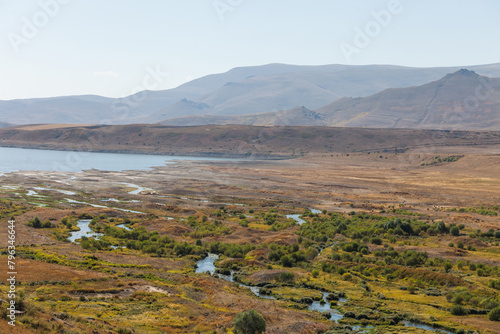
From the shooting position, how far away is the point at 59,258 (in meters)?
41.6

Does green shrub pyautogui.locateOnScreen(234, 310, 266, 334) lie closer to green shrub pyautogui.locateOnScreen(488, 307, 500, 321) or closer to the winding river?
the winding river

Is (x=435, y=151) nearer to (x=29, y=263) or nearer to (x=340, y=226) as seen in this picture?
(x=340, y=226)

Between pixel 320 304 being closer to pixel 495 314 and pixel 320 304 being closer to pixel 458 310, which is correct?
pixel 458 310

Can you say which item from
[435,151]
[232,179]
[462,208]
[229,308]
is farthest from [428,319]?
[435,151]

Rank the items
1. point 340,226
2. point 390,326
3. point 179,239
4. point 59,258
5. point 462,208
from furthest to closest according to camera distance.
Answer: point 462,208 → point 340,226 → point 179,239 → point 59,258 → point 390,326

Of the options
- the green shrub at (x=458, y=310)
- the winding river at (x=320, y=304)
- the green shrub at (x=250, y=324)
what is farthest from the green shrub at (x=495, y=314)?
the green shrub at (x=250, y=324)

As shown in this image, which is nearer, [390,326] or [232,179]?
[390,326]

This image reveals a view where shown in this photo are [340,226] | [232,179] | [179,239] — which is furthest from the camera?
[232,179]

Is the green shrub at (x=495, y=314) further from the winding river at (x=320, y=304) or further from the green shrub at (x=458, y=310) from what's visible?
the winding river at (x=320, y=304)

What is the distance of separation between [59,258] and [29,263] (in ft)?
10.2

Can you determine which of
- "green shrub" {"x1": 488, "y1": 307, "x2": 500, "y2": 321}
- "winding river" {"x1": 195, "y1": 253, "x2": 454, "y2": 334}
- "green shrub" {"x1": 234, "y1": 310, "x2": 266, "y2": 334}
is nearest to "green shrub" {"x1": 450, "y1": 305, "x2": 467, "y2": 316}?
"green shrub" {"x1": 488, "y1": 307, "x2": 500, "y2": 321}

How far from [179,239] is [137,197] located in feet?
113

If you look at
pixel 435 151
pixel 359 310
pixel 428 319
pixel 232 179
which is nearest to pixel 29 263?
pixel 359 310

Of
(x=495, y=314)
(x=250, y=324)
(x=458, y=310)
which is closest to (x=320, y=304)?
(x=250, y=324)
